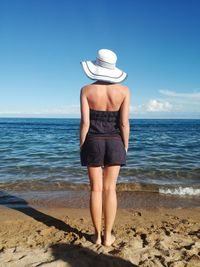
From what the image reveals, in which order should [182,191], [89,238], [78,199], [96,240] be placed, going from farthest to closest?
[182,191]
[78,199]
[89,238]
[96,240]

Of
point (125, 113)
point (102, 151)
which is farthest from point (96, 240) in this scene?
point (125, 113)

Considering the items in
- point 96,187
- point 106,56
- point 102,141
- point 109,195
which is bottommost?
point 109,195

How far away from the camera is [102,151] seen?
140 inches

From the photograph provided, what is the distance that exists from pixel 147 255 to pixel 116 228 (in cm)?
105

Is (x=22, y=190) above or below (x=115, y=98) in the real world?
below

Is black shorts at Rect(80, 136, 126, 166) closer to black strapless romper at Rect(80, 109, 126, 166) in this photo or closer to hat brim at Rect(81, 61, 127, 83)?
black strapless romper at Rect(80, 109, 126, 166)

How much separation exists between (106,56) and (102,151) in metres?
1.07

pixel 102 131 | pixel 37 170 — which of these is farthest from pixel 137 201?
pixel 37 170

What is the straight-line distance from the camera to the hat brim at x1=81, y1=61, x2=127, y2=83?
3438 millimetres

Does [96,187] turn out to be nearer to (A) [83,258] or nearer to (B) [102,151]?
(B) [102,151]

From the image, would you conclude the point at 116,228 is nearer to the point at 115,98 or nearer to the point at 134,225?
the point at 134,225

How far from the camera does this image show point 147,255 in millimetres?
3434

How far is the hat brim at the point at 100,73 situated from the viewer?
344cm

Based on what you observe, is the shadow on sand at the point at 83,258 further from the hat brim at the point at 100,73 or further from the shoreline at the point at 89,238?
the hat brim at the point at 100,73
